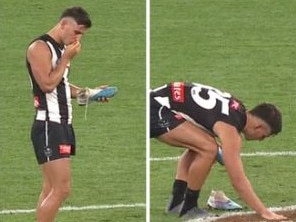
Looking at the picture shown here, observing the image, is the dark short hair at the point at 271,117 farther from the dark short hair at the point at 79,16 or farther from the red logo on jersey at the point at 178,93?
the dark short hair at the point at 79,16

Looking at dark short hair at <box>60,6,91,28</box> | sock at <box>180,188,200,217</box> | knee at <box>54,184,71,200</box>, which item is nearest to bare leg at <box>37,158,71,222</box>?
knee at <box>54,184,71,200</box>

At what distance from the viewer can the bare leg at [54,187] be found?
32.4 feet

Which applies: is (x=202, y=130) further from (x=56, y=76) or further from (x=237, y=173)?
(x=56, y=76)

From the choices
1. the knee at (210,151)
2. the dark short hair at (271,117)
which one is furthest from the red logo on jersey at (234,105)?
the knee at (210,151)

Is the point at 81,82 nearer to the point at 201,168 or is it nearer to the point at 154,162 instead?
the point at 154,162

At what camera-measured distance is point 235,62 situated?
1850 cm

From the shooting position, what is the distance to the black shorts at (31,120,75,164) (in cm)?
985

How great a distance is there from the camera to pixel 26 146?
13812 millimetres

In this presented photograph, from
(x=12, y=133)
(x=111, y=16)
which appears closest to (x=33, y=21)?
(x=111, y=16)

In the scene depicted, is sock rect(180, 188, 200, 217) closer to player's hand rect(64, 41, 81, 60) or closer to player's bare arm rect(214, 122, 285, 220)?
player's bare arm rect(214, 122, 285, 220)

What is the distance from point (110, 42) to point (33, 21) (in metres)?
1.87

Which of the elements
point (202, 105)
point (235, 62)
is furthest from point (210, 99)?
point (235, 62)

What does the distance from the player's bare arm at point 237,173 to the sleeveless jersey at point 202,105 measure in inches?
5.4

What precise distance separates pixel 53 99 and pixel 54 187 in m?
0.65
